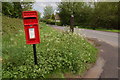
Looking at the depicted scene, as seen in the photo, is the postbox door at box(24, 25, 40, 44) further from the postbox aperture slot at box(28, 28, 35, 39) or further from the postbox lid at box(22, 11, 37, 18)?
the postbox lid at box(22, 11, 37, 18)

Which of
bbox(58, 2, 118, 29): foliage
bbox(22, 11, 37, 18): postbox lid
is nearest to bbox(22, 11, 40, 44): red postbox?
bbox(22, 11, 37, 18): postbox lid

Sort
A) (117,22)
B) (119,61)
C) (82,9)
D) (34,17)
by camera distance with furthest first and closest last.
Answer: (82,9), (117,22), (119,61), (34,17)

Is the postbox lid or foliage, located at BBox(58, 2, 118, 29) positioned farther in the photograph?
foliage, located at BBox(58, 2, 118, 29)

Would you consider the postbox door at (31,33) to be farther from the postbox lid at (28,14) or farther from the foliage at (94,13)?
the foliage at (94,13)

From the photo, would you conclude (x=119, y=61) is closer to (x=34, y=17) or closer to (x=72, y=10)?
(x=34, y=17)

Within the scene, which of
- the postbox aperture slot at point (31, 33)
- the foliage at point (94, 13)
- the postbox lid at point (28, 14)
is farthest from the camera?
the foliage at point (94, 13)

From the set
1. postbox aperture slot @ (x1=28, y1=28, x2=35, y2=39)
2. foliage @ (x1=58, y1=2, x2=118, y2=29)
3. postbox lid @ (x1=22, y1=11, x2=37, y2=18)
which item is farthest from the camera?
foliage @ (x1=58, y1=2, x2=118, y2=29)

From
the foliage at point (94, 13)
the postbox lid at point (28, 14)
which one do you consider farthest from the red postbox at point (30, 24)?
the foliage at point (94, 13)

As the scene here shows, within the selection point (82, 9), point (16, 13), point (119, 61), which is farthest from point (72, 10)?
point (119, 61)

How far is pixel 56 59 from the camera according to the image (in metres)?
3.79

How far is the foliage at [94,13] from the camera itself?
22203mm

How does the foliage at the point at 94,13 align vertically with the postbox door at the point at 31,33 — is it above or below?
above

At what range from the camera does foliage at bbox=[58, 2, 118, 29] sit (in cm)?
2220

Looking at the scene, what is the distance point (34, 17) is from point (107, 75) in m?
3.05
